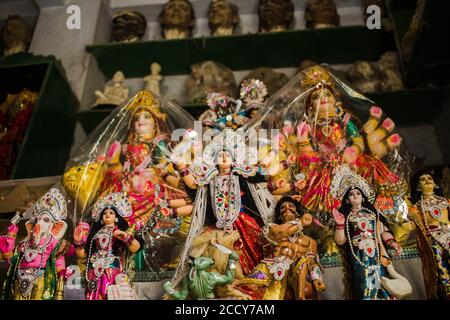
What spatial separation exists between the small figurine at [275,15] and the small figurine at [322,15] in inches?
6.0

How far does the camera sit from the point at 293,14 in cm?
345

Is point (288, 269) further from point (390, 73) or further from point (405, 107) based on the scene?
point (390, 73)

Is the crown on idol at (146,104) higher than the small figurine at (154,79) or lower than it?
lower

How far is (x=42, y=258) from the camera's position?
161cm

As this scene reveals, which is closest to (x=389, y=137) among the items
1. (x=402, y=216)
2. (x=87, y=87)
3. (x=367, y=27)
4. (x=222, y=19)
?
(x=402, y=216)

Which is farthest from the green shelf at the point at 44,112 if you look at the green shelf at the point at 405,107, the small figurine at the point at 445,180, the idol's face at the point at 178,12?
the small figurine at the point at 445,180

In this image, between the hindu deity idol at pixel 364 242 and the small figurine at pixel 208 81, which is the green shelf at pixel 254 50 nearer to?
the small figurine at pixel 208 81

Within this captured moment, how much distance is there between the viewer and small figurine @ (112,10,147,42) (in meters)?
Result: 3.39

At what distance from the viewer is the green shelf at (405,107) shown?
268 cm

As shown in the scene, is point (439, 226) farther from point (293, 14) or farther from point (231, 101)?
point (293, 14)

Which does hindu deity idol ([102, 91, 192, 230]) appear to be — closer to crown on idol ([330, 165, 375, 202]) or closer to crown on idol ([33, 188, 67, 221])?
crown on idol ([33, 188, 67, 221])

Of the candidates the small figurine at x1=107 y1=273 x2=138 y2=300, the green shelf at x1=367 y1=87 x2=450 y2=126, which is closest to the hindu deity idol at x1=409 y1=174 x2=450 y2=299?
the small figurine at x1=107 y1=273 x2=138 y2=300

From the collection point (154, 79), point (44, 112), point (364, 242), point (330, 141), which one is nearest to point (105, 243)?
point (364, 242)

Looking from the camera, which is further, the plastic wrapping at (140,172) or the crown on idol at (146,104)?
the crown on idol at (146,104)
